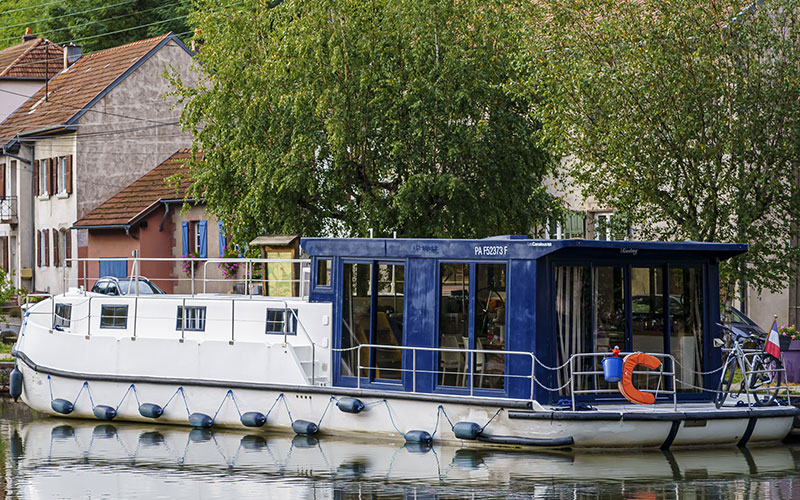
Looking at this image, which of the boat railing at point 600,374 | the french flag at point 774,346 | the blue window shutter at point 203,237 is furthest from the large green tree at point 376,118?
the blue window shutter at point 203,237

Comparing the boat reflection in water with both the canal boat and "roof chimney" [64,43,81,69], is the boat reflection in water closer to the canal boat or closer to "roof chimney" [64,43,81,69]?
the canal boat

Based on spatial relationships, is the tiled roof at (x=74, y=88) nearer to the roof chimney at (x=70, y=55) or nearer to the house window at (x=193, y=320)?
the roof chimney at (x=70, y=55)

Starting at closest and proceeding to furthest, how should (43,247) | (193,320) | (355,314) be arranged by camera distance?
1. (355,314)
2. (193,320)
3. (43,247)

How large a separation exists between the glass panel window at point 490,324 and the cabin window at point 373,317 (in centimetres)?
137

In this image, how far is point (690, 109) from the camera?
24234 millimetres

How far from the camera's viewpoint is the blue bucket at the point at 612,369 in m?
17.9

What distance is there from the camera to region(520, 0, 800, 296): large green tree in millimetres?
24031

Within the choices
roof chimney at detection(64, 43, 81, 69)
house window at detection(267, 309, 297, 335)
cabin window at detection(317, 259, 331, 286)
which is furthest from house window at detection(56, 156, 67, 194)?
cabin window at detection(317, 259, 331, 286)

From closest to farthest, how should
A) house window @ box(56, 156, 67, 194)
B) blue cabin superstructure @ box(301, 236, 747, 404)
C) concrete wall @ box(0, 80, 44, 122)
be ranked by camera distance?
blue cabin superstructure @ box(301, 236, 747, 404)
house window @ box(56, 156, 67, 194)
concrete wall @ box(0, 80, 44, 122)

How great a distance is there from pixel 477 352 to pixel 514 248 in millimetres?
1567

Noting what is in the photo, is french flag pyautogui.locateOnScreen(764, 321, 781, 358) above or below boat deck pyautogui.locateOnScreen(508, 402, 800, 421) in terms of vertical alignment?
above

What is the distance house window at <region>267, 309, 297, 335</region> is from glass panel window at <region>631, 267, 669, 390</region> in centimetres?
539

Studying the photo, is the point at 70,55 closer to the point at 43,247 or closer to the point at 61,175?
the point at 61,175

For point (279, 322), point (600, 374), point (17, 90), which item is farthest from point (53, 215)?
point (600, 374)
